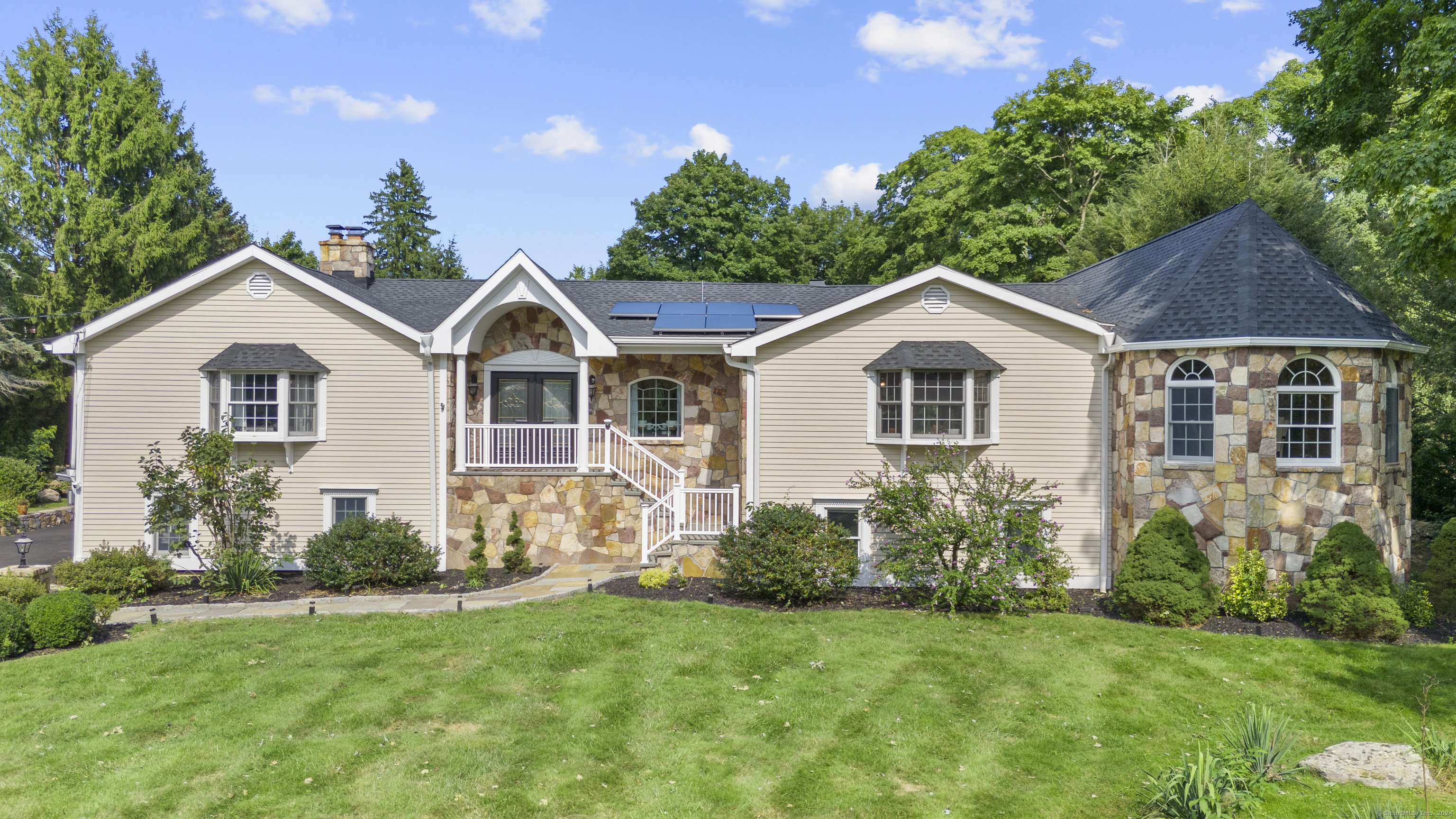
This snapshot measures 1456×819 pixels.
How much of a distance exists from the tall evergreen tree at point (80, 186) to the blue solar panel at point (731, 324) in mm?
23264

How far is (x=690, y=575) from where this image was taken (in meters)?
13.8

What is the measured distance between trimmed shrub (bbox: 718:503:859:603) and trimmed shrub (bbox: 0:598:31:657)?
8.99 m

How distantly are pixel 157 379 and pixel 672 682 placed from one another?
39.1ft

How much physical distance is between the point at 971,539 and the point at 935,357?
3269 mm

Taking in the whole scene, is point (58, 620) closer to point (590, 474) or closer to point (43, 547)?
point (590, 474)

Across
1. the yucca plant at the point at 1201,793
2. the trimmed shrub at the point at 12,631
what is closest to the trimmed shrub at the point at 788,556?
the yucca plant at the point at 1201,793

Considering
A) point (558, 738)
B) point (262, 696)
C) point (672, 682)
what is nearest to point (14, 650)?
point (262, 696)

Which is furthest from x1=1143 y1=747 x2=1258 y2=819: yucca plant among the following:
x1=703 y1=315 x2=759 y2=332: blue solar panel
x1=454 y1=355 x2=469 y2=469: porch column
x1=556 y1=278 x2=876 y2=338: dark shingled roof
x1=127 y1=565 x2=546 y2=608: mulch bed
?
x1=454 y1=355 x2=469 y2=469: porch column

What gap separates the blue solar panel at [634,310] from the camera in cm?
1688

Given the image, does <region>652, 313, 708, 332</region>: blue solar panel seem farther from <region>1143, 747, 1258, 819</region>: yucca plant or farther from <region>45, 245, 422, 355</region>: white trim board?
<region>1143, 747, 1258, 819</region>: yucca plant

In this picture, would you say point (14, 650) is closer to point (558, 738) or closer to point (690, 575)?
point (558, 738)

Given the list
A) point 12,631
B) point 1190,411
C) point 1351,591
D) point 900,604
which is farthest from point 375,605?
point 1351,591

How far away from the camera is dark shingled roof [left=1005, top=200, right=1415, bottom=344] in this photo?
11.6 metres

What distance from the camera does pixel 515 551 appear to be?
14.5m
